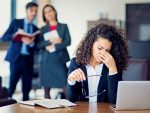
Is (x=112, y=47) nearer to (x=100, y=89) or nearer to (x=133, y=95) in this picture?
(x=100, y=89)

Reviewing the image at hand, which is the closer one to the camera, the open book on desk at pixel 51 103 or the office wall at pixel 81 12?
the open book on desk at pixel 51 103

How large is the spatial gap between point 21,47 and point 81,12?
2716mm

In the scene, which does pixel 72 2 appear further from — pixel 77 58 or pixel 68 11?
pixel 77 58

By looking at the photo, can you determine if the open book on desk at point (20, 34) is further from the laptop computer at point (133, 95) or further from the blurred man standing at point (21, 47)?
the laptop computer at point (133, 95)

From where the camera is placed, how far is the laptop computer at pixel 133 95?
1919mm

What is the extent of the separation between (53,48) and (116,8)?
2.78m

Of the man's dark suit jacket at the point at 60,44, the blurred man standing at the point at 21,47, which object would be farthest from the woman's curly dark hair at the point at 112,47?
the blurred man standing at the point at 21,47

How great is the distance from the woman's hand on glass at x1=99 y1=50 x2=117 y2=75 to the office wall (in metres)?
4.81

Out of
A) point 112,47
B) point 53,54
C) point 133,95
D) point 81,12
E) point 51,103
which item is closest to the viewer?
point 133,95

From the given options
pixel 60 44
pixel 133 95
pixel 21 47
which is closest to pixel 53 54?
pixel 60 44

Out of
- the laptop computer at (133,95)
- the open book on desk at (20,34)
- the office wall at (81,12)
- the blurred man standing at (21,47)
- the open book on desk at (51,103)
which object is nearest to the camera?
the laptop computer at (133,95)

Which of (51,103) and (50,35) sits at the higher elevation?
(50,35)

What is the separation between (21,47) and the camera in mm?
4680

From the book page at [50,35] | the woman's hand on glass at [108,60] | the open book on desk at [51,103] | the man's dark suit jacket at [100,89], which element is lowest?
the open book on desk at [51,103]
